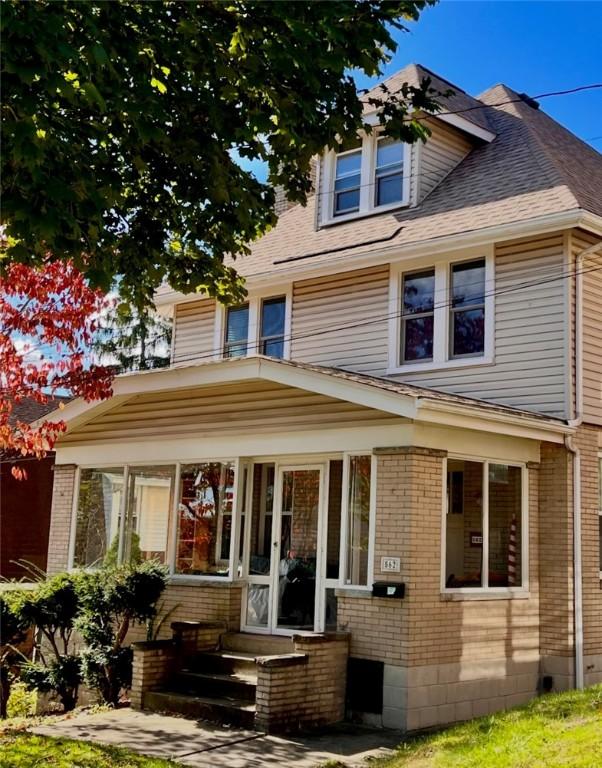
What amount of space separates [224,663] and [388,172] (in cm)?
895

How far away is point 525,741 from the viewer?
770 cm

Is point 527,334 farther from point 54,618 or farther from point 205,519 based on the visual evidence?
point 54,618

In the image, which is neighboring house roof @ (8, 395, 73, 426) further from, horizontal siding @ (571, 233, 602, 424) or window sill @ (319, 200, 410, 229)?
horizontal siding @ (571, 233, 602, 424)

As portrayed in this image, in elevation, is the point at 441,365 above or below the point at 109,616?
above

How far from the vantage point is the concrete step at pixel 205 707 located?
404 inches

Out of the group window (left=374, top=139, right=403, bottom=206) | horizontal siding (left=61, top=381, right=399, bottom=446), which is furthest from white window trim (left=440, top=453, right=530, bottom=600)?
window (left=374, top=139, right=403, bottom=206)

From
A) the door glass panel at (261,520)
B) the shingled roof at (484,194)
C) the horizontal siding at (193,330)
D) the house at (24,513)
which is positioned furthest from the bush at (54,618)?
the house at (24,513)

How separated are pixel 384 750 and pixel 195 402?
5955mm

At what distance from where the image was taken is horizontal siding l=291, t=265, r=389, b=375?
49.1ft

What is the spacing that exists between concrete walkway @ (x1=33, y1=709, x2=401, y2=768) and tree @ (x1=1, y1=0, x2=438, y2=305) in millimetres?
4781

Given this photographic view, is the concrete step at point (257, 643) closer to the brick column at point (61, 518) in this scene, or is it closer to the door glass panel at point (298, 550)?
the door glass panel at point (298, 550)

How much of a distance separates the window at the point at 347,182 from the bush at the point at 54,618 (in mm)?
8288

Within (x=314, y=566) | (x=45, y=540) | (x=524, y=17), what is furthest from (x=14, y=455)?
(x=524, y=17)

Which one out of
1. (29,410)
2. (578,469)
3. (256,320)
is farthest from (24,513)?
(578,469)
